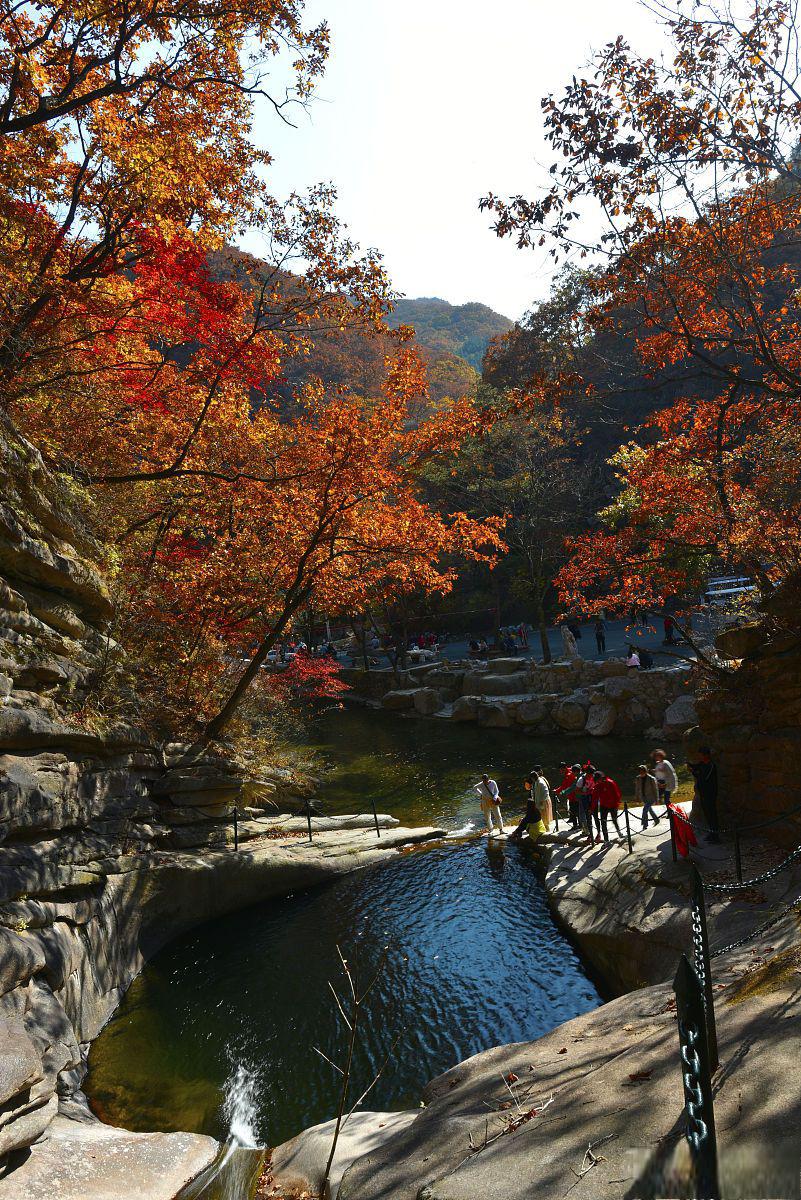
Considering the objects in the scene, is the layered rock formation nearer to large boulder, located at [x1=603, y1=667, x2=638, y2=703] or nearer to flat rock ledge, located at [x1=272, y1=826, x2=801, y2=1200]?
flat rock ledge, located at [x1=272, y1=826, x2=801, y2=1200]

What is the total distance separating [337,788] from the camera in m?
18.9

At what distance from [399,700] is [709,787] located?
2124 centimetres

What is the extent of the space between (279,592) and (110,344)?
6.01m

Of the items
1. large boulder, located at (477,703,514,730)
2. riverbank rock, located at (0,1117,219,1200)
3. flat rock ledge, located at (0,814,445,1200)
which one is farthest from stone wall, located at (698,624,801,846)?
large boulder, located at (477,703,514,730)

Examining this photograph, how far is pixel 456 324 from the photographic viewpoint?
12638cm

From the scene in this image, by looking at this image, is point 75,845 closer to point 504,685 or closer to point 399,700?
point 504,685

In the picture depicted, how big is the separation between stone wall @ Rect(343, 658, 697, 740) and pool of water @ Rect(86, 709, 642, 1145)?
9420 mm

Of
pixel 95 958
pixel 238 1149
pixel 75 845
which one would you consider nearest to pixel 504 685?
pixel 75 845

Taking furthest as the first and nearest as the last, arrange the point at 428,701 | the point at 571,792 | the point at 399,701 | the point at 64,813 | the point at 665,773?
the point at 399,701 < the point at 428,701 < the point at 571,792 < the point at 665,773 < the point at 64,813

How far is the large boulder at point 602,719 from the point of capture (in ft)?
70.2

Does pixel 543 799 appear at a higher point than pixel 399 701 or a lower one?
lower

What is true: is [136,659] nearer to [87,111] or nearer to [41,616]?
[41,616]

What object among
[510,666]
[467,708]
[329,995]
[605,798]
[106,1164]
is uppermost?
[510,666]

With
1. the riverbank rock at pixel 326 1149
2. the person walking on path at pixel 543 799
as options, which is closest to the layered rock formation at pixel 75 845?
the riverbank rock at pixel 326 1149
